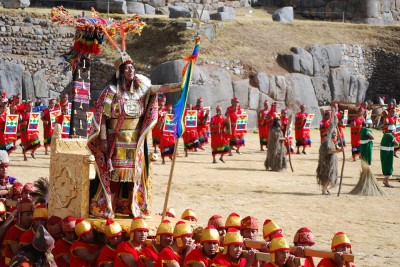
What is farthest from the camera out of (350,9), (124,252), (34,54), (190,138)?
(350,9)

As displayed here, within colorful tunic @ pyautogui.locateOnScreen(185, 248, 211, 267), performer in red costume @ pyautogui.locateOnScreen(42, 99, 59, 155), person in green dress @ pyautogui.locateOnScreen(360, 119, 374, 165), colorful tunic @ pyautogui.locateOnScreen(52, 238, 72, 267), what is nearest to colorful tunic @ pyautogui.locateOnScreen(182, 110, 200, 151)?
performer in red costume @ pyautogui.locateOnScreen(42, 99, 59, 155)

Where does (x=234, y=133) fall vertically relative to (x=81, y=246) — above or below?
above

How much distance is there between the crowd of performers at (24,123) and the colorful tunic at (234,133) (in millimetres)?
4446

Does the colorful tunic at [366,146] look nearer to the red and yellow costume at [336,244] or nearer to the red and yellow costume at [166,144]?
the red and yellow costume at [166,144]

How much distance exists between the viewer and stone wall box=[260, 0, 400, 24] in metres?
45.3

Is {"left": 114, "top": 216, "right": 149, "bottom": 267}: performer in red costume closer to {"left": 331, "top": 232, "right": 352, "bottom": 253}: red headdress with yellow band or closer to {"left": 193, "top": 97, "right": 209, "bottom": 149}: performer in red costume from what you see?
{"left": 331, "top": 232, "right": 352, "bottom": 253}: red headdress with yellow band

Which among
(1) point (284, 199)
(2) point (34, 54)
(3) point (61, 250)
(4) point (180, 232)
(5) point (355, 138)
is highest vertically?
(2) point (34, 54)

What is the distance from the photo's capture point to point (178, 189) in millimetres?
19156

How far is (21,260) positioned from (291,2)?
3980cm

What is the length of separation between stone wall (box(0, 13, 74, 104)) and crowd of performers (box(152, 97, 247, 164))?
28.5ft

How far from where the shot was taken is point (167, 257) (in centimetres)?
964

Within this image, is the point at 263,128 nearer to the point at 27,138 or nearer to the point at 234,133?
the point at 234,133

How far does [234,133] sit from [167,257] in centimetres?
1711

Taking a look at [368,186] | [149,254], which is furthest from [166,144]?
[149,254]
